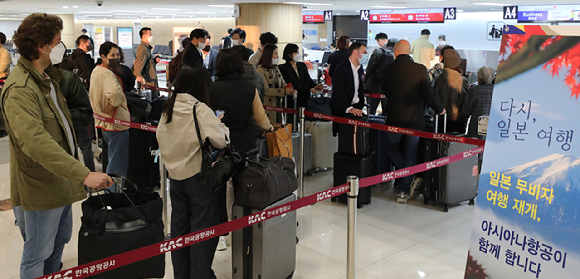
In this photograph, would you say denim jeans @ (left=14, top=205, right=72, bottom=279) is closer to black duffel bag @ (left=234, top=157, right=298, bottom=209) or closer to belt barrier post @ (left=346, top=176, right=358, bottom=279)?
black duffel bag @ (left=234, top=157, right=298, bottom=209)

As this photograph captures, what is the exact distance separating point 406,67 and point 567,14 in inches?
362

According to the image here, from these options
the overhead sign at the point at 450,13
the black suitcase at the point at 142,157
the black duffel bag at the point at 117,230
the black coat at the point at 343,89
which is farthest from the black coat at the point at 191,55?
the overhead sign at the point at 450,13

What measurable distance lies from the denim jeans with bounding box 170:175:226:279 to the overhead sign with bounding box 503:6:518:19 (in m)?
12.1

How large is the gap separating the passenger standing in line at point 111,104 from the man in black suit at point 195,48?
209cm

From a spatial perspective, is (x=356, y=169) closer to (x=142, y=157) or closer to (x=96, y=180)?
(x=142, y=157)

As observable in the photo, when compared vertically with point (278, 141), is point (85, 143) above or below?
below

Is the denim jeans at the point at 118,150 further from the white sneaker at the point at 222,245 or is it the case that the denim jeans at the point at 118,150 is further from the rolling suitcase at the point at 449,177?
the rolling suitcase at the point at 449,177

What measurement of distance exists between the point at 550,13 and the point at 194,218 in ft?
40.4

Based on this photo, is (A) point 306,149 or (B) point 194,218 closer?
(B) point 194,218

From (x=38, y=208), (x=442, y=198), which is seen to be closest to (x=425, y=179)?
(x=442, y=198)

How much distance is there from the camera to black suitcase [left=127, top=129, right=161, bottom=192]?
5469mm

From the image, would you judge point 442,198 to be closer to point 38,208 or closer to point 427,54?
point 38,208

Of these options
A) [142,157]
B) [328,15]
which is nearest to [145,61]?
[142,157]

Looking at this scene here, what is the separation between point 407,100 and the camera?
5.56 meters
